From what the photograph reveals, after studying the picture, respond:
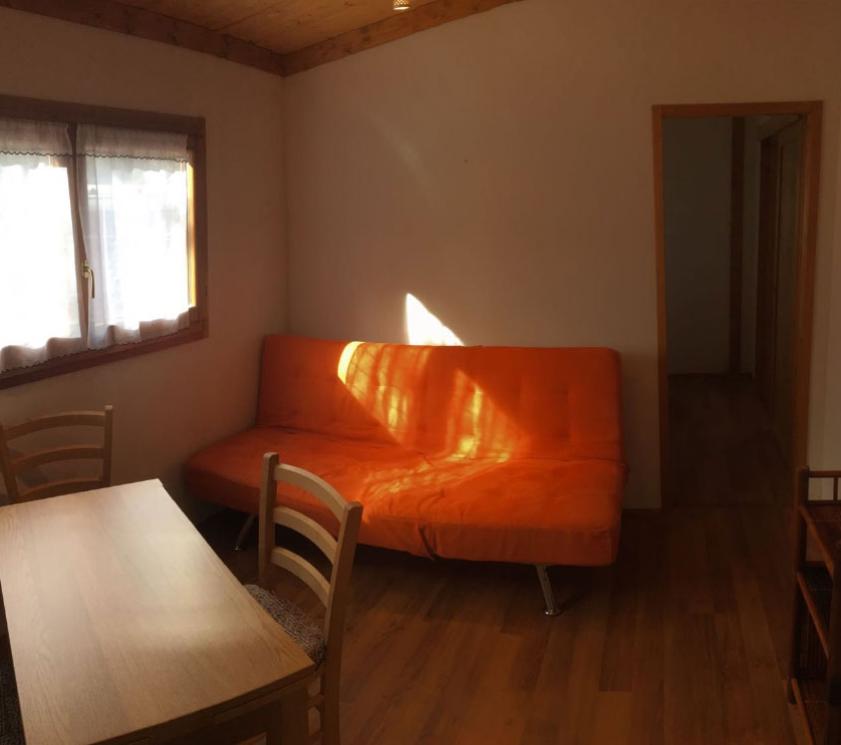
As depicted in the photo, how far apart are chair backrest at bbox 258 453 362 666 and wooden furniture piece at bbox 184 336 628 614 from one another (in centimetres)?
118

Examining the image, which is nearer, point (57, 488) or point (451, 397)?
point (57, 488)

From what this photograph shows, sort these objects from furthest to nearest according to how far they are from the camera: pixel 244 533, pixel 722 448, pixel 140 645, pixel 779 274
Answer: pixel 779 274
pixel 722 448
pixel 244 533
pixel 140 645

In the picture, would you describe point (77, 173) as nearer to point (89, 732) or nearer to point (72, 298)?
point (72, 298)

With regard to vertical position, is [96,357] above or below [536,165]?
below

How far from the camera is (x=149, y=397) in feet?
13.5

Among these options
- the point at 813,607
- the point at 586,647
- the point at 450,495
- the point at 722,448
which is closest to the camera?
the point at 813,607

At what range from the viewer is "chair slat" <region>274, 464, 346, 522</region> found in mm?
2246

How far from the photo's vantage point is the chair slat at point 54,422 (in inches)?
122

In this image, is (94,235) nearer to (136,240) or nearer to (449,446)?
(136,240)

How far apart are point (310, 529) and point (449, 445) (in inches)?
79.2

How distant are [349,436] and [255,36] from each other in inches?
75.9

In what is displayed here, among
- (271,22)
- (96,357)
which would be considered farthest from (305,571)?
(271,22)

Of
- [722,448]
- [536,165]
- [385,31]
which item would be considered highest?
[385,31]

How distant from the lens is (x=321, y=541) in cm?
241
